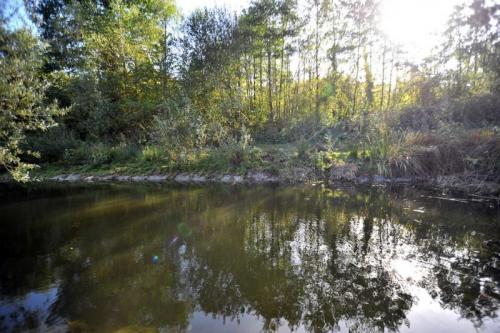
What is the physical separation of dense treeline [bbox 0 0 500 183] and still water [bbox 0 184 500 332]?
6159mm

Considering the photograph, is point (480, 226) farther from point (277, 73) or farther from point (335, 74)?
point (277, 73)

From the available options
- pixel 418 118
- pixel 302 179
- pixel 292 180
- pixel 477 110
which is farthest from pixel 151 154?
pixel 477 110

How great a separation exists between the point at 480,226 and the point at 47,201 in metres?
10.5

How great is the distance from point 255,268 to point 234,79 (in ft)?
50.0

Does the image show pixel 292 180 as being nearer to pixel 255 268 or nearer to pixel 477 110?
pixel 255 268

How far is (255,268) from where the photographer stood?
383cm

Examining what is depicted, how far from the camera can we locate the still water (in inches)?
112

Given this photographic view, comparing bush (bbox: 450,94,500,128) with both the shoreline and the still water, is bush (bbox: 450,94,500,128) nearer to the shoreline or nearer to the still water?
the shoreline

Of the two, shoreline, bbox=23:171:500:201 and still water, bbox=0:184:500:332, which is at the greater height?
shoreline, bbox=23:171:500:201

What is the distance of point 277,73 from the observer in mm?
19141

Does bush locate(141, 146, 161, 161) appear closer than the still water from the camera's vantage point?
No

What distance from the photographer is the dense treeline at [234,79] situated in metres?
13.5

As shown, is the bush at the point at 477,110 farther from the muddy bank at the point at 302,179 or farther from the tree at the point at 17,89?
the tree at the point at 17,89

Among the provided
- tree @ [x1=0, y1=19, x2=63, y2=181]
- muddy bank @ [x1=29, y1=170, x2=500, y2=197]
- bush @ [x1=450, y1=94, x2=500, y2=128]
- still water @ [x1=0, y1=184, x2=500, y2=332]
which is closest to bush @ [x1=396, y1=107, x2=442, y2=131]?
bush @ [x1=450, y1=94, x2=500, y2=128]
